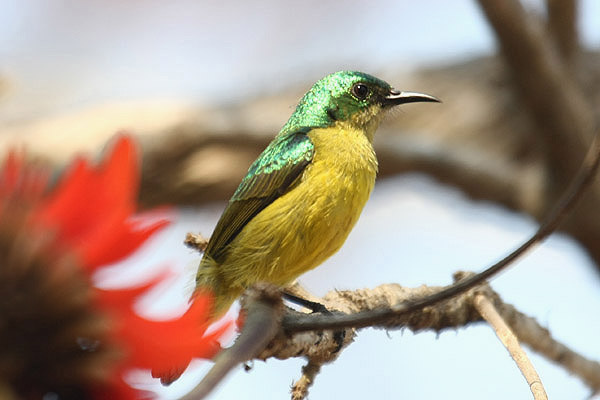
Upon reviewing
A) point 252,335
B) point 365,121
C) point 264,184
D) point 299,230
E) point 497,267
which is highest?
point 365,121

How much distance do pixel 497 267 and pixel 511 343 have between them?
1.16 meters

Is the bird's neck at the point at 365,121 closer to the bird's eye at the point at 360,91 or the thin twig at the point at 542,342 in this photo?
the bird's eye at the point at 360,91

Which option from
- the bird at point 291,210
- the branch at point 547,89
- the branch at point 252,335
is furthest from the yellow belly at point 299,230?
the branch at point 547,89

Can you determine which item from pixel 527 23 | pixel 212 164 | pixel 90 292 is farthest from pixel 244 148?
pixel 90 292

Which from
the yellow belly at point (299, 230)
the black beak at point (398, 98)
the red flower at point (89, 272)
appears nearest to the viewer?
the red flower at point (89, 272)

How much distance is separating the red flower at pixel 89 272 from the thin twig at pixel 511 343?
112 cm

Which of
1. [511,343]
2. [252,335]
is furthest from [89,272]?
[511,343]

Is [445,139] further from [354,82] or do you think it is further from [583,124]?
[354,82]

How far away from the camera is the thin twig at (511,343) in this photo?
80.8 inches

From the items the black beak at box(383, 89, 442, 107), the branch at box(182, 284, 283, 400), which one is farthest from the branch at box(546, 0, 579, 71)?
the branch at box(182, 284, 283, 400)

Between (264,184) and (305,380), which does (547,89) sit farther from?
(305,380)

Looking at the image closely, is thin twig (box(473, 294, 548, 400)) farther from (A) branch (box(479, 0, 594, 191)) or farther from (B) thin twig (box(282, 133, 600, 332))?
(A) branch (box(479, 0, 594, 191))

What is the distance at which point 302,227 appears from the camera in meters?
3.14


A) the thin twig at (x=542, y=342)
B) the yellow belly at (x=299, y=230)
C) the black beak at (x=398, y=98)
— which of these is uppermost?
the black beak at (x=398, y=98)
